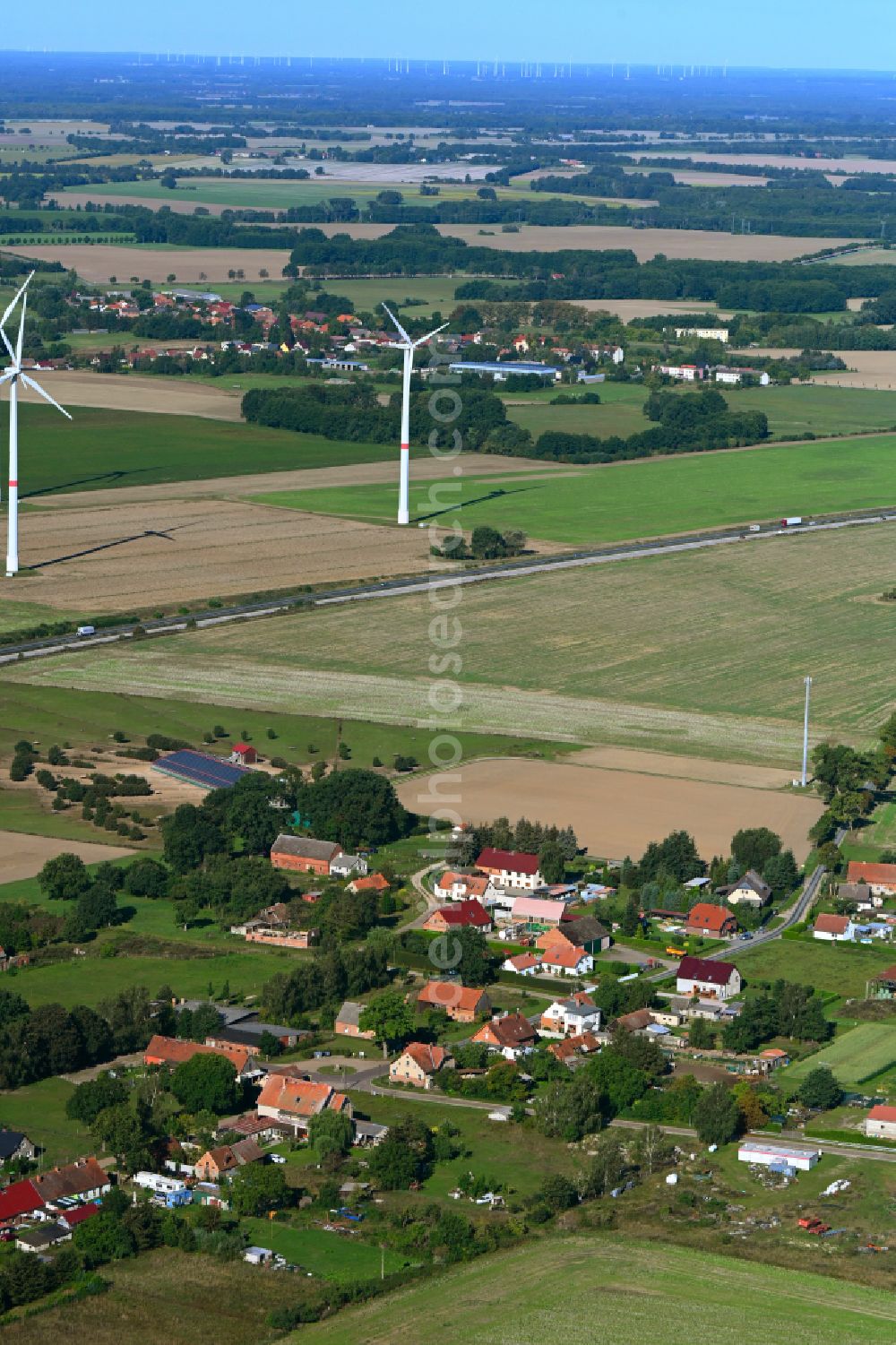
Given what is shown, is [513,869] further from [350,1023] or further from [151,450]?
[151,450]

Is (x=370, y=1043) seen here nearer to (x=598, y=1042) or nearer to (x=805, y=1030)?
(x=598, y=1042)

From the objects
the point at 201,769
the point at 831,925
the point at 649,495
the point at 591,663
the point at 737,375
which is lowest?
the point at 831,925

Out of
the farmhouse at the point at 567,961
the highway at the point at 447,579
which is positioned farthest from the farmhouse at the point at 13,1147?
the highway at the point at 447,579

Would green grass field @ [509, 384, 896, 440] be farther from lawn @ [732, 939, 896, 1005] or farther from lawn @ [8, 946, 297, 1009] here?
lawn @ [8, 946, 297, 1009]

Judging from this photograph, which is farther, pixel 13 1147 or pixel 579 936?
pixel 579 936

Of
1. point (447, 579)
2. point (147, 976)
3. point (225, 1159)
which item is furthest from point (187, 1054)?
point (447, 579)

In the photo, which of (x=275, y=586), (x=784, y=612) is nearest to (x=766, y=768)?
(x=784, y=612)
